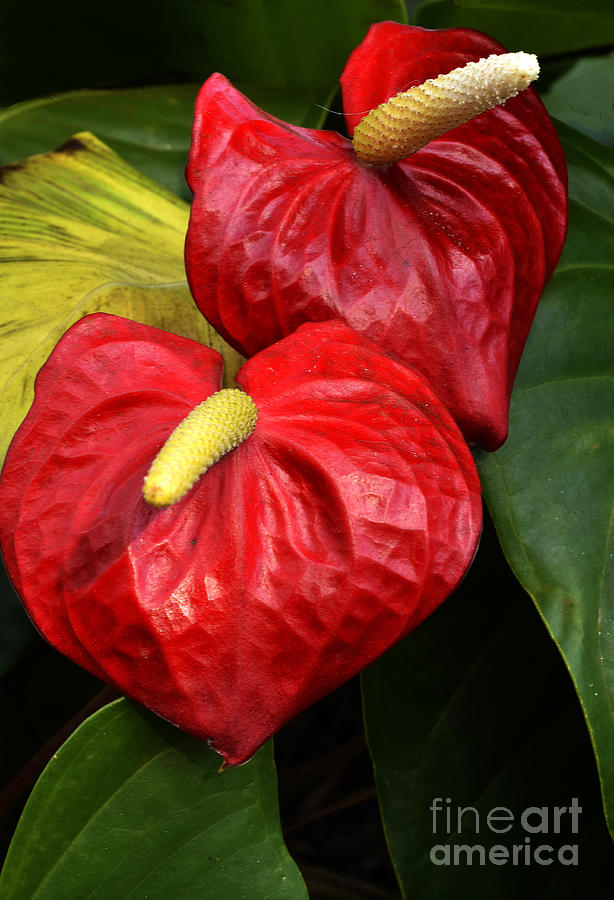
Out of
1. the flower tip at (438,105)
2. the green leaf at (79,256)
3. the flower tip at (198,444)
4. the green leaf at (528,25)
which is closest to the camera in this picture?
the flower tip at (198,444)

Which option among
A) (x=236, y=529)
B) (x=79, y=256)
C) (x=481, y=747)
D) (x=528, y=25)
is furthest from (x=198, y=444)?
(x=528, y=25)

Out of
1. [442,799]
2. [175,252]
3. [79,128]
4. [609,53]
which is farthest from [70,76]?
[442,799]

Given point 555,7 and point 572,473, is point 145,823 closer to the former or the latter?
point 572,473

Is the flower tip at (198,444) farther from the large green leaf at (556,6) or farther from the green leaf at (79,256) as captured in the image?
the large green leaf at (556,6)

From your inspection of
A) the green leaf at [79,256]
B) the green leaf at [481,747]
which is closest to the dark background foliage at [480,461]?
the green leaf at [481,747]

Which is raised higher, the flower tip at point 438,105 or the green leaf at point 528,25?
the flower tip at point 438,105

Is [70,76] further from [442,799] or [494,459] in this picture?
[442,799]
